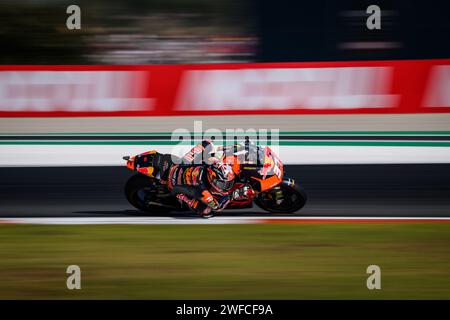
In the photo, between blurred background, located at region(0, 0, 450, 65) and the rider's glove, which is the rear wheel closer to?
the rider's glove

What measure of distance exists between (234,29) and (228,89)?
322 centimetres

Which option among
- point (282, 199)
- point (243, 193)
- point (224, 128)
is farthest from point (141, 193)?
point (224, 128)

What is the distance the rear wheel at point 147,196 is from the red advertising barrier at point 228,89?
171 inches

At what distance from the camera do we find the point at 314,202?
958 cm

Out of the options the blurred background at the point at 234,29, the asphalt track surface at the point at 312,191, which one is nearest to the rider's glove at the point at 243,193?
the asphalt track surface at the point at 312,191

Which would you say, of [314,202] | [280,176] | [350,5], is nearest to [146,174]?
[280,176]

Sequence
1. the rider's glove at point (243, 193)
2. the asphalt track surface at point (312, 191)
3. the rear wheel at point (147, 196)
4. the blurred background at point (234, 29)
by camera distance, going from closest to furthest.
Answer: the rider's glove at point (243, 193) < the rear wheel at point (147, 196) < the asphalt track surface at point (312, 191) < the blurred background at point (234, 29)

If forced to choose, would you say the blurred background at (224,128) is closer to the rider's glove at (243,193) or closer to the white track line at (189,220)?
the white track line at (189,220)

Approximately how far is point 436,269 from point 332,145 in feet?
18.7

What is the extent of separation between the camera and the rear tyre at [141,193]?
8.81 meters

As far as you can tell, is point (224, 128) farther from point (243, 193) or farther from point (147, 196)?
point (243, 193)

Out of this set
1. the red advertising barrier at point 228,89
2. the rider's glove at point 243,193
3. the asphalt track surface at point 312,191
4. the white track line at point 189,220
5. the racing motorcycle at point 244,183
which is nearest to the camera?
the racing motorcycle at point 244,183

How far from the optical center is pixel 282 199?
884 cm

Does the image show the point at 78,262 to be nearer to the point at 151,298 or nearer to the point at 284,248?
the point at 151,298
